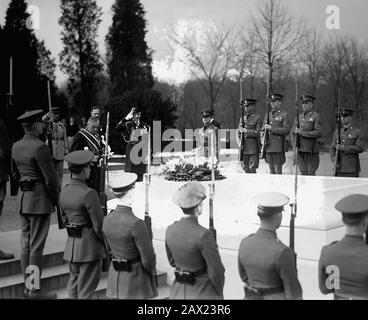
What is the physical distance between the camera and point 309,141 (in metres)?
7.71

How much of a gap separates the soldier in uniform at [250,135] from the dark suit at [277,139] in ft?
1.30

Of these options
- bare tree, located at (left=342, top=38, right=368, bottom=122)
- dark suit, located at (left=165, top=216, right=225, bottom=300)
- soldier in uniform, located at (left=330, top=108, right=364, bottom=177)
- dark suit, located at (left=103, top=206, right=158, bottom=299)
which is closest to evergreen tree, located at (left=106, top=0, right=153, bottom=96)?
bare tree, located at (left=342, top=38, right=368, bottom=122)

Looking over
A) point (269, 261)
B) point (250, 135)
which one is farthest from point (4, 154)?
point (250, 135)

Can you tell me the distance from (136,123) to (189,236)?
640 centimetres

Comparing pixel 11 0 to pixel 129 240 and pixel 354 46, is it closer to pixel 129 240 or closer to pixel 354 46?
pixel 129 240

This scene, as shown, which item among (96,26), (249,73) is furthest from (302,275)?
(96,26)

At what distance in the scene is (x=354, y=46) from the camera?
557 cm

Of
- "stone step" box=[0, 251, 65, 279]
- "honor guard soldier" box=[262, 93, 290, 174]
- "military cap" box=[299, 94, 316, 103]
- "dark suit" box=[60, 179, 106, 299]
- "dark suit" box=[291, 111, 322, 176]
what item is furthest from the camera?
"honor guard soldier" box=[262, 93, 290, 174]

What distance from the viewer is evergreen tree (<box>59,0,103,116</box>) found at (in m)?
5.91

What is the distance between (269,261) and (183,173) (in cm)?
435

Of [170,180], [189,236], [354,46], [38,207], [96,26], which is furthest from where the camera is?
[170,180]

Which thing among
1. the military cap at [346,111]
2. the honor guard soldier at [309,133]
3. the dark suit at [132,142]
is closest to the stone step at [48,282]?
the military cap at [346,111]

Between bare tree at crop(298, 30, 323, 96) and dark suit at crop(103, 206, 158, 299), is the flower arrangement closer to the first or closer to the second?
bare tree at crop(298, 30, 323, 96)

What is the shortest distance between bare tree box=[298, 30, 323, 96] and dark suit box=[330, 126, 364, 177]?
0.98 m
